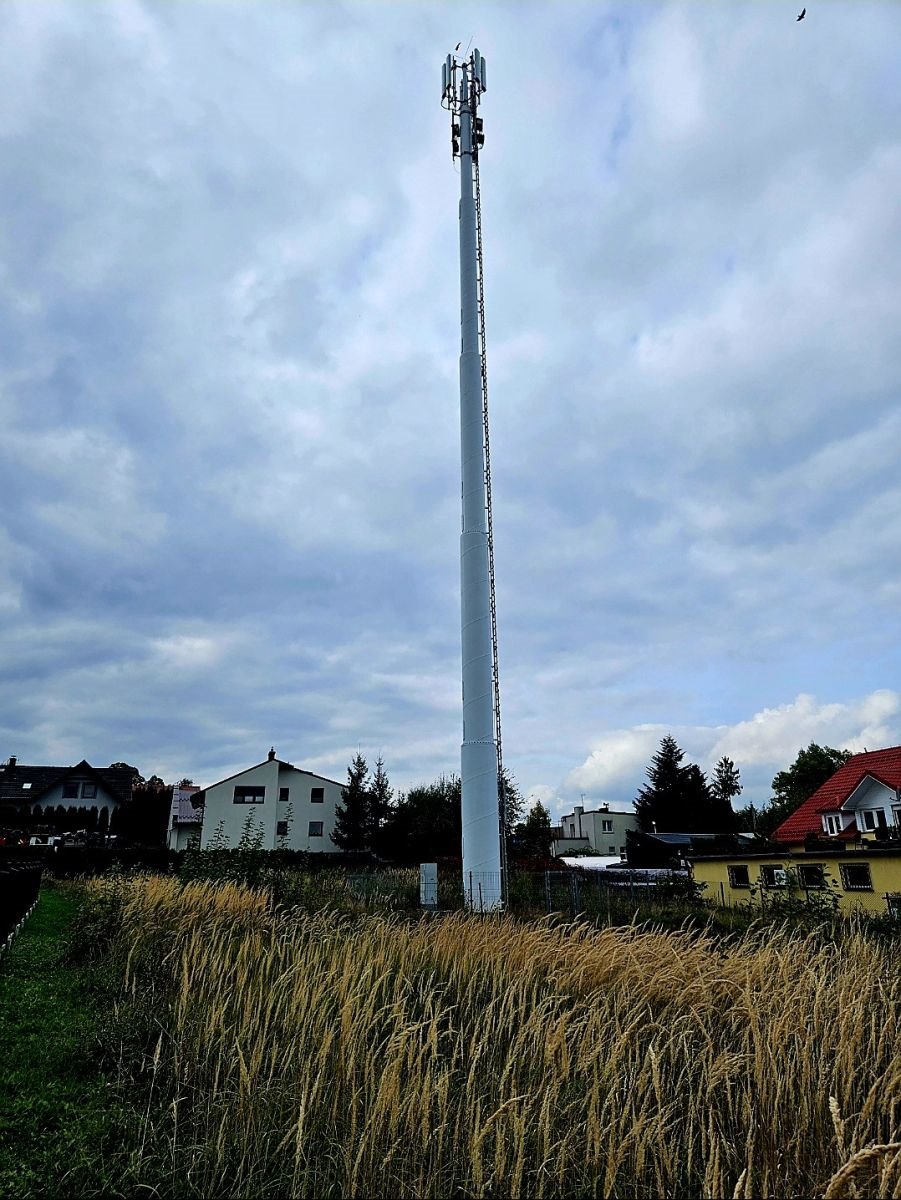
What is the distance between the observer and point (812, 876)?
753 inches

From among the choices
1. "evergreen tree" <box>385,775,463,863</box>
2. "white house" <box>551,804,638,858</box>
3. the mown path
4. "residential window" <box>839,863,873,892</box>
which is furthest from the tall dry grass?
"white house" <box>551,804,638,858</box>

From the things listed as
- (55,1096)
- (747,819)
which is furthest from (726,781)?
(55,1096)

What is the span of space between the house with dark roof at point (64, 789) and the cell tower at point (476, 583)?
166 feet

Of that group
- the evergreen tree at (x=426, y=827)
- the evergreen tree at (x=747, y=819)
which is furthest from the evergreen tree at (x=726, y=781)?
the evergreen tree at (x=426, y=827)

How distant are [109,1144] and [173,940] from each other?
511 cm

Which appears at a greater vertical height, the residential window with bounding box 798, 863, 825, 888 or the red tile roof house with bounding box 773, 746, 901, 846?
the red tile roof house with bounding box 773, 746, 901, 846

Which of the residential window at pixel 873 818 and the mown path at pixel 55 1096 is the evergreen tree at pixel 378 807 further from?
the mown path at pixel 55 1096

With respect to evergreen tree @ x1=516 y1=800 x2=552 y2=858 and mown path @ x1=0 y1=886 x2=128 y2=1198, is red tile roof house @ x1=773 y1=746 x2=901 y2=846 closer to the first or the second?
evergreen tree @ x1=516 y1=800 x2=552 y2=858

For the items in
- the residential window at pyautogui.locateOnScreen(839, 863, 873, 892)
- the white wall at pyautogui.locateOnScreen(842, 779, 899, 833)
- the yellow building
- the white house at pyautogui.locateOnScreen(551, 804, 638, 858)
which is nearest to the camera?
the yellow building

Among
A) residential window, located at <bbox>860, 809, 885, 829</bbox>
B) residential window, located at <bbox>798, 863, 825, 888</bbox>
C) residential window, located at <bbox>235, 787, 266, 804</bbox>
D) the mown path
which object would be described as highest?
residential window, located at <bbox>235, 787, 266, 804</bbox>

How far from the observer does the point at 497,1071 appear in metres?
4.64

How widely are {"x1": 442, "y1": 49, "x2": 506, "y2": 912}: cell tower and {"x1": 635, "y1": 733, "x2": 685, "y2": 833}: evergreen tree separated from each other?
52751mm

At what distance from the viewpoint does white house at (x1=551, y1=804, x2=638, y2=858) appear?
77.6 metres

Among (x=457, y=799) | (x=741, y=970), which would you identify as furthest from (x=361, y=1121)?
(x=457, y=799)
